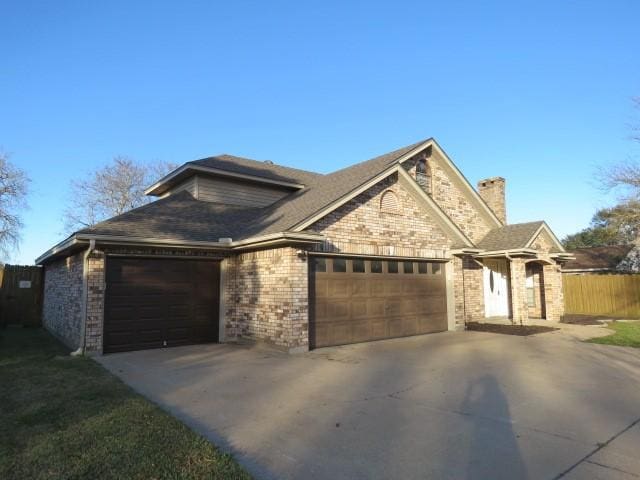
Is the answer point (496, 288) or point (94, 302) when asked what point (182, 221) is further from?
point (496, 288)

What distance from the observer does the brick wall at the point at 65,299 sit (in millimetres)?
10711

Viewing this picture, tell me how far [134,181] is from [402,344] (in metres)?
29.9

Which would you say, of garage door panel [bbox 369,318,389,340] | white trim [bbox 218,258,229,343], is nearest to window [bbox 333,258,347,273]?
garage door panel [bbox 369,318,389,340]

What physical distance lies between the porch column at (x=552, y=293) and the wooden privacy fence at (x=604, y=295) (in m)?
4.64

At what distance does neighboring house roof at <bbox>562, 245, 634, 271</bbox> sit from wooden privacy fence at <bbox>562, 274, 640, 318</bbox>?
11.2m

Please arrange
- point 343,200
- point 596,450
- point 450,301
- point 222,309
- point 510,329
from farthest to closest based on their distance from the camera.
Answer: point 450,301, point 510,329, point 222,309, point 343,200, point 596,450

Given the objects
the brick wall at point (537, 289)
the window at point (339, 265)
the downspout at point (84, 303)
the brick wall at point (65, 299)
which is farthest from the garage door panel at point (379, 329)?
the brick wall at point (537, 289)

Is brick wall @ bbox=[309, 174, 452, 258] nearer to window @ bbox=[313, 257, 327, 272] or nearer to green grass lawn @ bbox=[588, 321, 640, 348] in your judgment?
window @ bbox=[313, 257, 327, 272]

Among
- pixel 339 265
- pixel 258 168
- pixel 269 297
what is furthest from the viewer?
pixel 258 168

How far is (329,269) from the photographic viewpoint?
36.9ft

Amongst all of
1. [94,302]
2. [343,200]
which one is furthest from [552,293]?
[94,302]

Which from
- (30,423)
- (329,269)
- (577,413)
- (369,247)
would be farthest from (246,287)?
(577,413)

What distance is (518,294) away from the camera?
14953mm

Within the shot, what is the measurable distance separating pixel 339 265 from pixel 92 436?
759cm
